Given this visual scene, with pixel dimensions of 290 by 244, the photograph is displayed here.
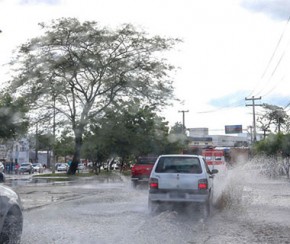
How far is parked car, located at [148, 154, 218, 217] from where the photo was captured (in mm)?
12211

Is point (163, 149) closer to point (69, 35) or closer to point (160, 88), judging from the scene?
point (160, 88)

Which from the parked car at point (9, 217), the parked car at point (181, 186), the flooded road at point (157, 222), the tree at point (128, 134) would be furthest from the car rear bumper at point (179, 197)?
the tree at point (128, 134)

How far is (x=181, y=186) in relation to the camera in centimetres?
1228

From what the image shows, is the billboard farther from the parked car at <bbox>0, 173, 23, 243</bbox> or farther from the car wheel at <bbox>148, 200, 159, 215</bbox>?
the parked car at <bbox>0, 173, 23, 243</bbox>

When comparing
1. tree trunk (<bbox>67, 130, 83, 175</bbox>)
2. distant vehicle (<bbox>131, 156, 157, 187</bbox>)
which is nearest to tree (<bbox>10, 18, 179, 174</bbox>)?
tree trunk (<bbox>67, 130, 83, 175</bbox>)

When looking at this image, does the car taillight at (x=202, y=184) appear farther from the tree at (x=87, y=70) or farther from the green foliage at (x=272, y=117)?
the green foliage at (x=272, y=117)

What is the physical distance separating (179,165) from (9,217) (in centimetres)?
625

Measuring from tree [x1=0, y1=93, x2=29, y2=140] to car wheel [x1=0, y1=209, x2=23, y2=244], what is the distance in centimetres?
1743

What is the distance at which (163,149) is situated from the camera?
183 ft

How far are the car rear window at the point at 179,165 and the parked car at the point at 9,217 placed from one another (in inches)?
217

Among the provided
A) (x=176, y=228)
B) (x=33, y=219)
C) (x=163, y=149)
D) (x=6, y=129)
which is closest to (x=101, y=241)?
(x=176, y=228)

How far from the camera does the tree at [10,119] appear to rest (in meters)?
24.6

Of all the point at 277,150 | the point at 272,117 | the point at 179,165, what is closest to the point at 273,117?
the point at 272,117

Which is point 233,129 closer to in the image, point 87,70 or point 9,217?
point 87,70
